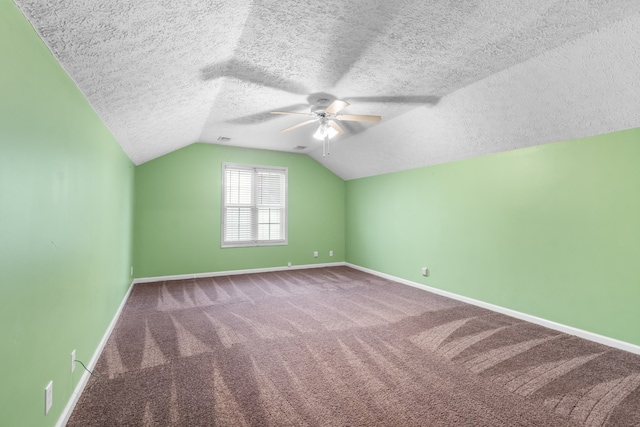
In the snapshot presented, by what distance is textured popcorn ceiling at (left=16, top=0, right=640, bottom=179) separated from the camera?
174 centimetres

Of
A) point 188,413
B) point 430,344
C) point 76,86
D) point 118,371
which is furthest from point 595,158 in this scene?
point 118,371

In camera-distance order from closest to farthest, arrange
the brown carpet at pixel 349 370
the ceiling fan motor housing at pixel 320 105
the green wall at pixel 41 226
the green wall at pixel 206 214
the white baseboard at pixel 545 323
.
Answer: the green wall at pixel 41 226, the brown carpet at pixel 349 370, the white baseboard at pixel 545 323, the ceiling fan motor housing at pixel 320 105, the green wall at pixel 206 214

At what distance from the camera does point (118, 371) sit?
94.7 inches

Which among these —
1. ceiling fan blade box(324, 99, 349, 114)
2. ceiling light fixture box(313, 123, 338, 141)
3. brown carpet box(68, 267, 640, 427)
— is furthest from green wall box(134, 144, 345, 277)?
ceiling fan blade box(324, 99, 349, 114)

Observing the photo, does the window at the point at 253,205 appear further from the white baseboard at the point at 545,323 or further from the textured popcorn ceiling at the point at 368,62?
the white baseboard at the point at 545,323

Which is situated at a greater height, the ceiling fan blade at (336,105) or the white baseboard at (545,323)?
the ceiling fan blade at (336,105)

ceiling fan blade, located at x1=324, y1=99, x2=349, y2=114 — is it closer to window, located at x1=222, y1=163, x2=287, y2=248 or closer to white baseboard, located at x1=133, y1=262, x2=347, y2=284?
window, located at x1=222, y1=163, x2=287, y2=248

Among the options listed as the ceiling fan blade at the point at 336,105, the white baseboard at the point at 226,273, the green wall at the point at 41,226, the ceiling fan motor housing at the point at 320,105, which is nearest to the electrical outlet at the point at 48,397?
the green wall at the point at 41,226

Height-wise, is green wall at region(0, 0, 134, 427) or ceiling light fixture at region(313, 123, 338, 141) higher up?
ceiling light fixture at region(313, 123, 338, 141)

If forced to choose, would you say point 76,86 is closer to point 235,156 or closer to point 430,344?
point 430,344

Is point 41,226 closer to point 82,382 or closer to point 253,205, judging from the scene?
point 82,382

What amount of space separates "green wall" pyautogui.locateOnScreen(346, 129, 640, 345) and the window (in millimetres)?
2633

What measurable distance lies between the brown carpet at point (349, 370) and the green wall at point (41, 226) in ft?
1.72

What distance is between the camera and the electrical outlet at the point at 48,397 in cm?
155
